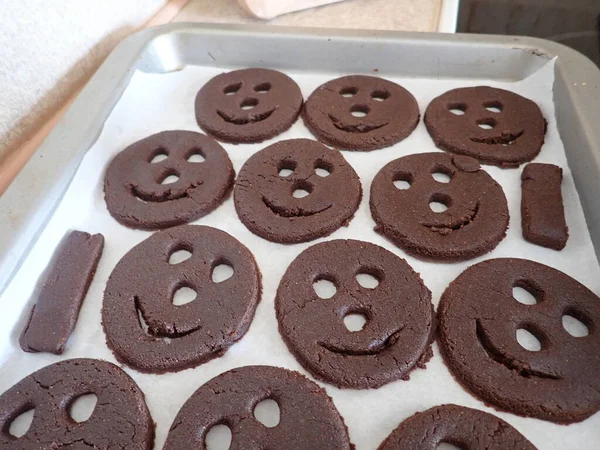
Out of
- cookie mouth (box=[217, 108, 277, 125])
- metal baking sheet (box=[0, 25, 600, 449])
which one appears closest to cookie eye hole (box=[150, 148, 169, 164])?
metal baking sheet (box=[0, 25, 600, 449])

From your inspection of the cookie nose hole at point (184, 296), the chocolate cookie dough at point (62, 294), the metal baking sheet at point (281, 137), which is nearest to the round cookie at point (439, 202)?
the metal baking sheet at point (281, 137)

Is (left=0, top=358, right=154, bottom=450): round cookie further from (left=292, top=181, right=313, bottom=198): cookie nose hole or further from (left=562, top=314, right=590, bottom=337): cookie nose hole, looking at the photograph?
(left=562, top=314, right=590, bottom=337): cookie nose hole

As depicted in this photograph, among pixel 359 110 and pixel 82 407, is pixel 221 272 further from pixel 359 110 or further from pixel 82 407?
pixel 359 110

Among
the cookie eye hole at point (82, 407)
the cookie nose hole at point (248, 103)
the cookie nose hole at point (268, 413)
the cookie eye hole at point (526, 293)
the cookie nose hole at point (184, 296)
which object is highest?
the cookie nose hole at point (248, 103)

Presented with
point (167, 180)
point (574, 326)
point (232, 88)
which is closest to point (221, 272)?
point (167, 180)

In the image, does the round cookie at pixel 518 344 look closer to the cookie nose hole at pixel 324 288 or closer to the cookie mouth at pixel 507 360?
the cookie mouth at pixel 507 360
